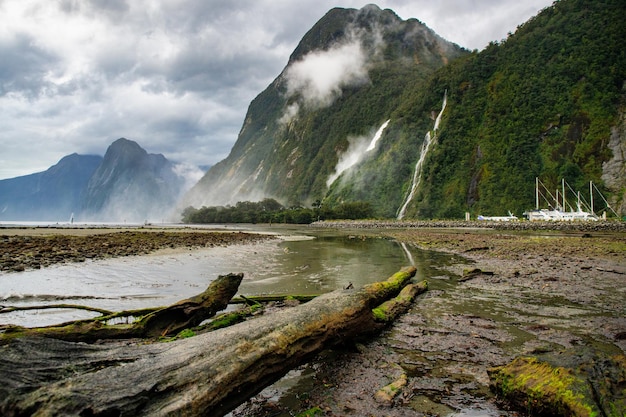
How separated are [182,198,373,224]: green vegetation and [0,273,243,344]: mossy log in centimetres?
10804

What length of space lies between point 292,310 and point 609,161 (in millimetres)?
97559

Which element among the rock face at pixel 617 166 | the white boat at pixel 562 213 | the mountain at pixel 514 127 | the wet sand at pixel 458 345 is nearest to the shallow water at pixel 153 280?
the wet sand at pixel 458 345

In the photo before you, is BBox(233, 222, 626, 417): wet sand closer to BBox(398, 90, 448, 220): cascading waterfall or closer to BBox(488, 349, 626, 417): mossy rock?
BBox(488, 349, 626, 417): mossy rock

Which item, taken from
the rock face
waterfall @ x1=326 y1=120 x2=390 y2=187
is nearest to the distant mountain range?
the rock face

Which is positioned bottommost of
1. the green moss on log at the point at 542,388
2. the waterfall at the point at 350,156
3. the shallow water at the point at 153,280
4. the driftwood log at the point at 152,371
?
the shallow water at the point at 153,280

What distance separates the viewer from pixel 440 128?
119688mm

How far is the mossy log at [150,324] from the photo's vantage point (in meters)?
5.24

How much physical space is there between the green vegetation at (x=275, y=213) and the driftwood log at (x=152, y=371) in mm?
110448

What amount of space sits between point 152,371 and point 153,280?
34.5 ft

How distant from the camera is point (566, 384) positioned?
11.7 feet

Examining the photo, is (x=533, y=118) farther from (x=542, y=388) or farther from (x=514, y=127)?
(x=542, y=388)

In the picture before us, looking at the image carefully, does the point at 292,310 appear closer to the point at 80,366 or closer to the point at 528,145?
the point at 80,366

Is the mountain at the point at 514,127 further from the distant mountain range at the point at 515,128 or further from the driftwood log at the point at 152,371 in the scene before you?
the driftwood log at the point at 152,371

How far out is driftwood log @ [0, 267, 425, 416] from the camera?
2662 mm
